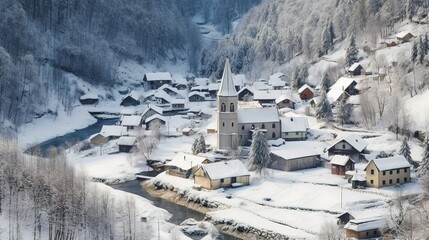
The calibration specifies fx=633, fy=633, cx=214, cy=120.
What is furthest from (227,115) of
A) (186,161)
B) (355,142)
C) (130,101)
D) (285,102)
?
(130,101)

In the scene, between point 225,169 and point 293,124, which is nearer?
point 225,169

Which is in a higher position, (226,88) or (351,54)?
(351,54)

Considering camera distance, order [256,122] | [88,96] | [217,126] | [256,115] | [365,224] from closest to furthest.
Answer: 1. [365,224]
2. [217,126]
3. [256,122]
4. [256,115]
5. [88,96]

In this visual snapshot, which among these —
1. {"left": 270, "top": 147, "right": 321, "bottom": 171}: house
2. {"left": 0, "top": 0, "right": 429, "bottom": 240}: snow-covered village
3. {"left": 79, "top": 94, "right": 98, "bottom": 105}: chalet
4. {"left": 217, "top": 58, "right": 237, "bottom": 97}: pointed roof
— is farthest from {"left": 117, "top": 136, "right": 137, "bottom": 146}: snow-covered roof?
{"left": 79, "top": 94, "right": 98, "bottom": 105}: chalet

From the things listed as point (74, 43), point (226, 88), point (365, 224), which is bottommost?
point (365, 224)

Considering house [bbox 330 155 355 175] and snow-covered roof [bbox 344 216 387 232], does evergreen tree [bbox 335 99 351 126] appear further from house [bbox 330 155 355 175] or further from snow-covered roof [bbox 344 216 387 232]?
snow-covered roof [bbox 344 216 387 232]

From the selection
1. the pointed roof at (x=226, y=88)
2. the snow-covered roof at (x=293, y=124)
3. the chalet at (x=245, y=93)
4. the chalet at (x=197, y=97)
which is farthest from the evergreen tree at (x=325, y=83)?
the chalet at (x=197, y=97)

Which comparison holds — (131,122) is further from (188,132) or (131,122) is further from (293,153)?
(293,153)
